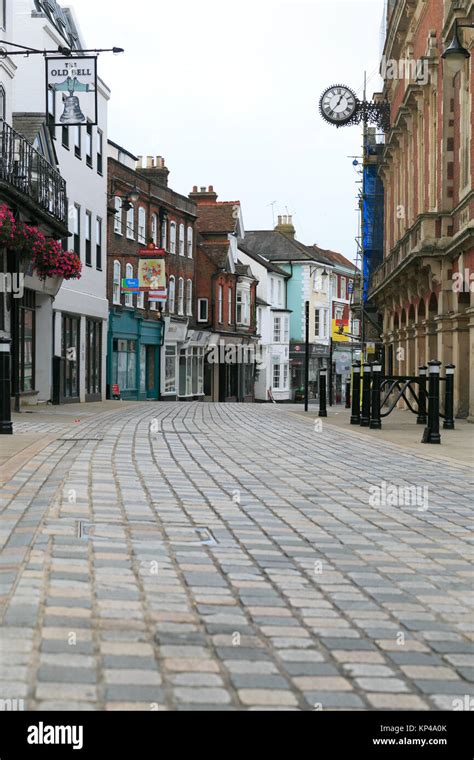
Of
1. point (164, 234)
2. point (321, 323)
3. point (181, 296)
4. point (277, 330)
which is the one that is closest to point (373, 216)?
point (181, 296)

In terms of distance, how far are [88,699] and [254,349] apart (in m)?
63.4

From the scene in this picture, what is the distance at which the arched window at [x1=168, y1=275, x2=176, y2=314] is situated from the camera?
164ft

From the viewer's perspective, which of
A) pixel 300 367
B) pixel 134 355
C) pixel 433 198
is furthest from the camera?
pixel 300 367

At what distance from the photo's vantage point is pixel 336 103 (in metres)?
48.0

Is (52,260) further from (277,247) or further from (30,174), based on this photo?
(277,247)

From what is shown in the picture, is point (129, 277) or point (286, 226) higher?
point (286, 226)

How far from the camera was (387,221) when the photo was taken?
1756 inches

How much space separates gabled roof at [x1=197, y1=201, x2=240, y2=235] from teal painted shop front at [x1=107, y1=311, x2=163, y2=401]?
519 inches

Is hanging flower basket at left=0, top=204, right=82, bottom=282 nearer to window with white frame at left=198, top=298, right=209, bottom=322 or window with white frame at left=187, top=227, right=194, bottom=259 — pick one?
window with white frame at left=187, top=227, right=194, bottom=259

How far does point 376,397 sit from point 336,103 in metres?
31.9

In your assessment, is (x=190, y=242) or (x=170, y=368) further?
(x=190, y=242)

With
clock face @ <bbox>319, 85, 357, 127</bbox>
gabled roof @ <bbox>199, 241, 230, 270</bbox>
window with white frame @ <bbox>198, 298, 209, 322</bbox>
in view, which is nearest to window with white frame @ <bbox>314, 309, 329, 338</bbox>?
gabled roof @ <bbox>199, 241, 230, 270</bbox>

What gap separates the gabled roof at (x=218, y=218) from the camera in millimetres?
58906

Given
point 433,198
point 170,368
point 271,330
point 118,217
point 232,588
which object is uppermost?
point 118,217
